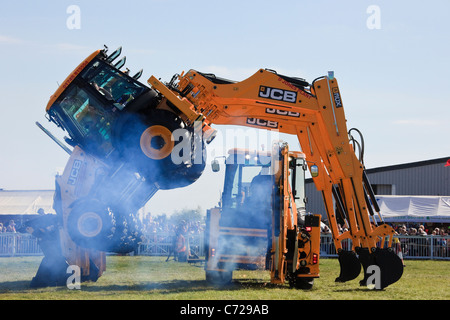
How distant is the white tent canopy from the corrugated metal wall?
10.4 meters

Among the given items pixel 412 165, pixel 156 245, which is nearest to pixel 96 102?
pixel 156 245

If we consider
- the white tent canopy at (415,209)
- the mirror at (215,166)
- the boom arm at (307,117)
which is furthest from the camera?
the white tent canopy at (415,209)

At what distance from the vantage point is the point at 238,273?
679 inches

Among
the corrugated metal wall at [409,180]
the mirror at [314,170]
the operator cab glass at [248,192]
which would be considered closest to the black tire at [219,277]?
the operator cab glass at [248,192]

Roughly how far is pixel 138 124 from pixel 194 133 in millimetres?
1210

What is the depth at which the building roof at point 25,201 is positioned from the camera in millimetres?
35156

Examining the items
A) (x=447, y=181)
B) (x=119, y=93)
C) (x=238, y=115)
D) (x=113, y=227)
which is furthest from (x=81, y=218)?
(x=447, y=181)

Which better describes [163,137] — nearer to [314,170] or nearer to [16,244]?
[314,170]

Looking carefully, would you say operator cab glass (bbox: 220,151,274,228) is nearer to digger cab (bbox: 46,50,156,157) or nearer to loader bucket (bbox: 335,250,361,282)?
loader bucket (bbox: 335,250,361,282)

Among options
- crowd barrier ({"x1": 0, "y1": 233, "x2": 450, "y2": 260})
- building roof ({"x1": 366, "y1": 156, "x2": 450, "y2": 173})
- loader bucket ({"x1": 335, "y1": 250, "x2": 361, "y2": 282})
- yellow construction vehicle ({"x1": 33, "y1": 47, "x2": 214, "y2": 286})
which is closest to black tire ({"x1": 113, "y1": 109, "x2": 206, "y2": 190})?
yellow construction vehicle ({"x1": 33, "y1": 47, "x2": 214, "y2": 286})

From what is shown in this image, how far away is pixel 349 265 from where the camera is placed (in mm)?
14766

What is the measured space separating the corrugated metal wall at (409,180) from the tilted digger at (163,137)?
3065 centimetres

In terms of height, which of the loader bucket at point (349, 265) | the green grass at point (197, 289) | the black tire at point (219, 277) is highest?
the loader bucket at point (349, 265)

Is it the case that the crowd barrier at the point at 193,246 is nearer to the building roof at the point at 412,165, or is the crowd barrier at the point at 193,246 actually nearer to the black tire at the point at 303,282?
the black tire at the point at 303,282
